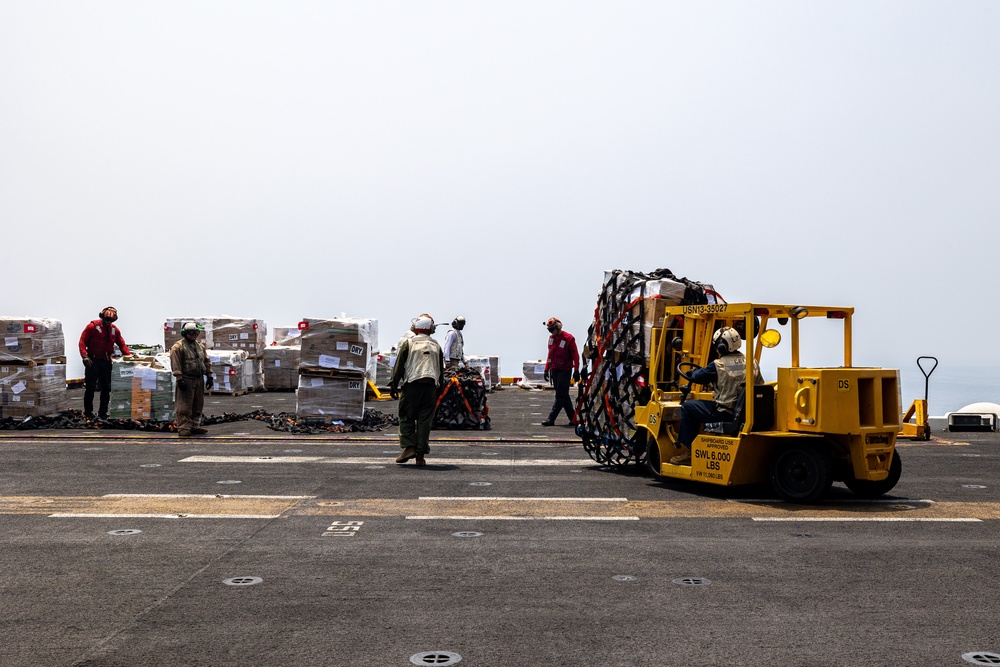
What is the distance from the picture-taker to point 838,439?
9.71 metres

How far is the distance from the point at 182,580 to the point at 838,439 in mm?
6450

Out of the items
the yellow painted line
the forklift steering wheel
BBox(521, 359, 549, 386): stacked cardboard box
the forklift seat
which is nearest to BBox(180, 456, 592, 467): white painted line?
the forklift steering wheel

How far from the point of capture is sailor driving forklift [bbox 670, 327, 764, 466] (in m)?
9.89

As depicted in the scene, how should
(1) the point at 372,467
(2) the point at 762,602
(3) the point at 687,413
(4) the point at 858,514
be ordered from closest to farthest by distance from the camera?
(2) the point at 762,602, (4) the point at 858,514, (3) the point at 687,413, (1) the point at 372,467

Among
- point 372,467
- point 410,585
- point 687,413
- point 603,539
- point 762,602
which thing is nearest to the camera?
point 762,602

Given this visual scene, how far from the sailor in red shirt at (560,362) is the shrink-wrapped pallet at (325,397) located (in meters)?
3.63

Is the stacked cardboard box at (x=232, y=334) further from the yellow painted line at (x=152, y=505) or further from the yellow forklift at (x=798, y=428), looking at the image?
the yellow forklift at (x=798, y=428)

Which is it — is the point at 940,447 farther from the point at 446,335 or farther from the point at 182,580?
the point at 182,580

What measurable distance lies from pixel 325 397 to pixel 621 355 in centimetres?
705

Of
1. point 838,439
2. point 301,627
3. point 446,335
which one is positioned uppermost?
point 446,335

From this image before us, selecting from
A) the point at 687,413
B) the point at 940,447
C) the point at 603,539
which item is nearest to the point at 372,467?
the point at 687,413

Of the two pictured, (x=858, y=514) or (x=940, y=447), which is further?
(x=940, y=447)

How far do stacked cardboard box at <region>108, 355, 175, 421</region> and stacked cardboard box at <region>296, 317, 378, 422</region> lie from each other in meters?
2.43

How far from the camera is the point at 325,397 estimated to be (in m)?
17.3
